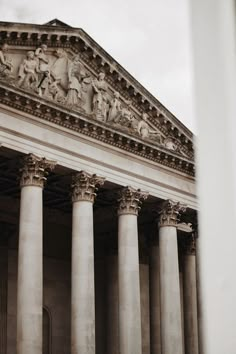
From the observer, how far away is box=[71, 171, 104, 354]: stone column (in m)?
32.2

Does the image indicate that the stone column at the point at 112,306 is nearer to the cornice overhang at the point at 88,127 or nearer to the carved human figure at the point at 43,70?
the cornice overhang at the point at 88,127

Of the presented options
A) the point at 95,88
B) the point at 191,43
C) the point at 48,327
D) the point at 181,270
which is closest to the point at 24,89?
the point at 95,88

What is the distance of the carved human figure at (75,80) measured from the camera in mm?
34625

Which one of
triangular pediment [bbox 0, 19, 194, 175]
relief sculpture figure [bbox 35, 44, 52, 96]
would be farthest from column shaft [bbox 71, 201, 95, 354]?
relief sculpture figure [bbox 35, 44, 52, 96]

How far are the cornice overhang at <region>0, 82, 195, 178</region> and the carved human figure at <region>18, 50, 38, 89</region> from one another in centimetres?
103

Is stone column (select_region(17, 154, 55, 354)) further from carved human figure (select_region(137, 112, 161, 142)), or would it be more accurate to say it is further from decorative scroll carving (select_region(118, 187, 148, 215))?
carved human figure (select_region(137, 112, 161, 142))

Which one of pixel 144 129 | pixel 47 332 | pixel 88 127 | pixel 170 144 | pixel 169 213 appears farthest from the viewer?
pixel 47 332

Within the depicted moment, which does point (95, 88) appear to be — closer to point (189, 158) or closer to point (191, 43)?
point (189, 158)

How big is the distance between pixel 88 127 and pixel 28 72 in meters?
3.90

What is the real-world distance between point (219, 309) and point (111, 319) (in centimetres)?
4281

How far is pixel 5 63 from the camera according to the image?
32469 millimetres

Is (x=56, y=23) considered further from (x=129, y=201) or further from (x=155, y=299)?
(x=155, y=299)

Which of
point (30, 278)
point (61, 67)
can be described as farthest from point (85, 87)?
point (30, 278)

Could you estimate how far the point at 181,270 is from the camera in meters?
47.6
